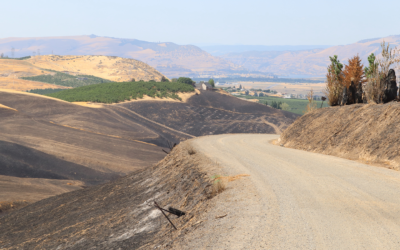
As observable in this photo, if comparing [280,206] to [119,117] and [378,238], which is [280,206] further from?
[119,117]

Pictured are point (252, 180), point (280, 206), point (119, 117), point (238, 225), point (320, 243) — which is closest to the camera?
point (320, 243)

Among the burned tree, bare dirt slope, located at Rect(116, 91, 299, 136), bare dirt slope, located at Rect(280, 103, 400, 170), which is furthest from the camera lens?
bare dirt slope, located at Rect(116, 91, 299, 136)

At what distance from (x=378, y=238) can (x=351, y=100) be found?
20.6 meters

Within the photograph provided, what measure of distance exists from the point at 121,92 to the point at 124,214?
84523 millimetres

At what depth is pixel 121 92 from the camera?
3748 inches

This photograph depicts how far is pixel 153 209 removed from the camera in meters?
12.7

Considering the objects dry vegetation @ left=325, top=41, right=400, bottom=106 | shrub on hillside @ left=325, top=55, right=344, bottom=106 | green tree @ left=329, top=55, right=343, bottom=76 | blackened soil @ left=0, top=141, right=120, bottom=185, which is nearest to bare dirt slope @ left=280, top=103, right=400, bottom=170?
dry vegetation @ left=325, top=41, right=400, bottom=106

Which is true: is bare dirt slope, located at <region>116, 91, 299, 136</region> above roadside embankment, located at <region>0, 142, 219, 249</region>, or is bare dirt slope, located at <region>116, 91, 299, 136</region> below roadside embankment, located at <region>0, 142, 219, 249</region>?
below

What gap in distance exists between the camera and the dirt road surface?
7.30 metres

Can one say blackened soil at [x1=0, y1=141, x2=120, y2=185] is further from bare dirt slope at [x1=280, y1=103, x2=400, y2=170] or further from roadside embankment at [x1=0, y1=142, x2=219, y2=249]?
bare dirt slope at [x1=280, y1=103, x2=400, y2=170]

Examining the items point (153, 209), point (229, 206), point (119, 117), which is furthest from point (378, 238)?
point (119, 117)

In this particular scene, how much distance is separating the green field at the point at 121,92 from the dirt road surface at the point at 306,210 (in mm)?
76550

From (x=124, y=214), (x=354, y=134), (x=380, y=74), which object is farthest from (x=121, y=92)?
(x=124, y=214)

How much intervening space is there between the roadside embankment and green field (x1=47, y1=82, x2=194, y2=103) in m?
67.6
